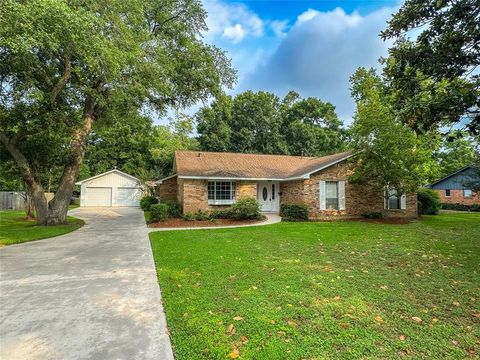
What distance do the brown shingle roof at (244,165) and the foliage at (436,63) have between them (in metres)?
10.6

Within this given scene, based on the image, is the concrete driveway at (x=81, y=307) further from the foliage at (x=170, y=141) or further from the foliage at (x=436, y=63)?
the foliage at (x=170, y=141)

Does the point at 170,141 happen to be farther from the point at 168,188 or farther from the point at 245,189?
the point at 245,189

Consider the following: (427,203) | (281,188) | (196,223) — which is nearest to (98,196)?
(196,223)

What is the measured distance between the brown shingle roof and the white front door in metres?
0.85

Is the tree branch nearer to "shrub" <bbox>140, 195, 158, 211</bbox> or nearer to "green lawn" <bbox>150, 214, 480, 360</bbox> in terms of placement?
"green lawn" <bbox>150, 214, 480, 360</bbox>

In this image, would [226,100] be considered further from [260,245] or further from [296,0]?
[260,245]

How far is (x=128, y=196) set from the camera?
107ft

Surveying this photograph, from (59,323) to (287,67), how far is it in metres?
15.9

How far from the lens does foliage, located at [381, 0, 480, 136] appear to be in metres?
5.28

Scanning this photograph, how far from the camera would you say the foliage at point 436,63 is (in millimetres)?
5281

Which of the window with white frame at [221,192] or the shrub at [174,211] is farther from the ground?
the window with white frame at [221,192]

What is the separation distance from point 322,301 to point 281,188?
15610 mm

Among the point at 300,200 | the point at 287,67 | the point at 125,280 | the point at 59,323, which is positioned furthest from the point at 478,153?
the point at 59,323

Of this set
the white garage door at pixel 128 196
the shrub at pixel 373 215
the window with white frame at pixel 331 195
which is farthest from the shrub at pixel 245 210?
the white garage door at pixel 128 196
